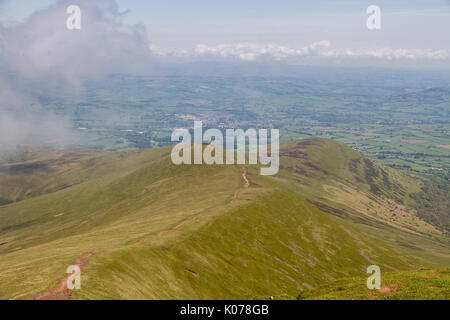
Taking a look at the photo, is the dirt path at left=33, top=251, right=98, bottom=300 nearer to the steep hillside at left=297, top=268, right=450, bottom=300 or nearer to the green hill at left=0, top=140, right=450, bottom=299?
the green hill at left=0, top=140, right=450, bottom=299

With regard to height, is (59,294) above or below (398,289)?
above

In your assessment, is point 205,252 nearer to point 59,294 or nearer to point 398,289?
point 59,294

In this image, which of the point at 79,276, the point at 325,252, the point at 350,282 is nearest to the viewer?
the point at 79,276

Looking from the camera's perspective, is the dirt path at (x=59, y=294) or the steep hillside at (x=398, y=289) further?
the dirt path at (x=59, y=294)

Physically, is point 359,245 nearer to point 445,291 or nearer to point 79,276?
point 445,291

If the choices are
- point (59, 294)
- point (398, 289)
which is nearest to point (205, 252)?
point (59, 294)

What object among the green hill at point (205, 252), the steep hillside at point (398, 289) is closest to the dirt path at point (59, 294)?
the green hill at point (205, 252)

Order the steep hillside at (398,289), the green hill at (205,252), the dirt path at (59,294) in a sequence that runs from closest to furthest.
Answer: the steep hillside at (398,289) < the dirt path at (59,294) < the green hill at (205,252)

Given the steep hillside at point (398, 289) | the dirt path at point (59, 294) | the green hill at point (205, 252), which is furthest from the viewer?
the green hill at point (205, 252)

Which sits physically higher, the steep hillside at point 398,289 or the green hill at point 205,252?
the steep hillside at point 398,289

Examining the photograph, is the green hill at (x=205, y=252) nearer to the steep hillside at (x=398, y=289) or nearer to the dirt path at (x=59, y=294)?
the dirt path at (x=59, y=294)
